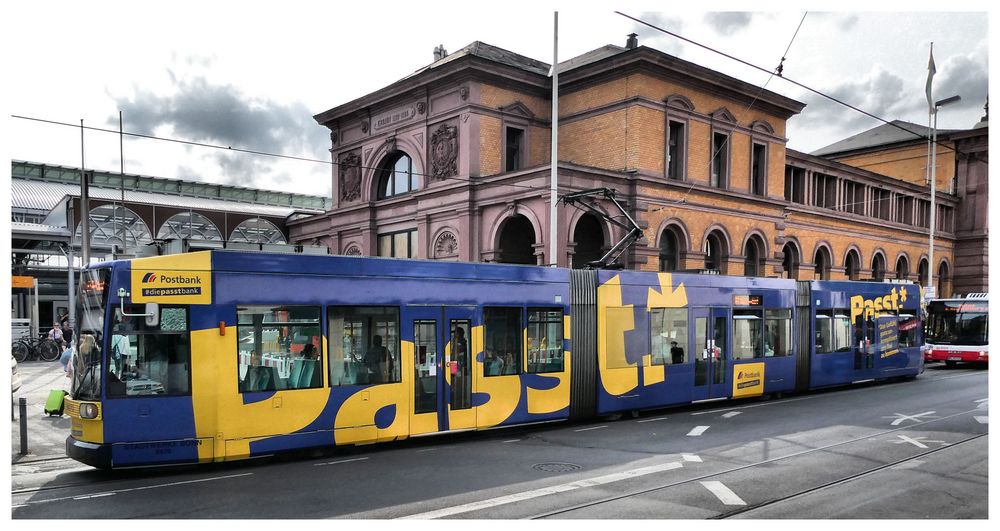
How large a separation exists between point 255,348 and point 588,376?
602cm

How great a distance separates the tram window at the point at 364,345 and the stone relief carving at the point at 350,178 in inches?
987

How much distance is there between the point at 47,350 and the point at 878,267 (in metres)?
42.3

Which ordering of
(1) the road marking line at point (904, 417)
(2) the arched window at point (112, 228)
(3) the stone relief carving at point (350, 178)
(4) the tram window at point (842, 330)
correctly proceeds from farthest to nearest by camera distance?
(3) the stone relief carving at point (350, 178), (2) the arched window at point (112, 228), (4) the tram window at point (842, 330), (1) the road marking line at point (904, 417)

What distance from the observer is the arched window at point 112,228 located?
113 ft

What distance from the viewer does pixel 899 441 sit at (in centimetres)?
1169

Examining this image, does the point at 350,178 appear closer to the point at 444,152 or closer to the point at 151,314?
the point at 444,152

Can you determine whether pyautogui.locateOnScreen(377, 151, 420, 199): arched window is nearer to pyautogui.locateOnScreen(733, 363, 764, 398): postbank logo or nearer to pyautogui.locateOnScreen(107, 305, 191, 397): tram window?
pyautogui.locateOnScreen(733, 363, 764, 398): postbank logo

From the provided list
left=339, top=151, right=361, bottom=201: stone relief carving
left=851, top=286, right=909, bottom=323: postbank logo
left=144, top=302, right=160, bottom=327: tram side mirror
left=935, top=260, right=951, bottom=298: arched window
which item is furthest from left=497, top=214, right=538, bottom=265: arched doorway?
left=935, top=260, right=951, bottom=298: arched window

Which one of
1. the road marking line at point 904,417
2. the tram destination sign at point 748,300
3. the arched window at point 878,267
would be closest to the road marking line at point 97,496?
the tram destination sign at point 748,300

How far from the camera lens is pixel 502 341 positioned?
12219 mm

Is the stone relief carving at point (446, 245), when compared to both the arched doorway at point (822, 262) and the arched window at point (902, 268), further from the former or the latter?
the arched window at point (902, 268)

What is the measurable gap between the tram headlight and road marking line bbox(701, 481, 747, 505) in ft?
23.6

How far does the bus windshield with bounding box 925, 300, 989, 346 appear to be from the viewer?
26.8 meters

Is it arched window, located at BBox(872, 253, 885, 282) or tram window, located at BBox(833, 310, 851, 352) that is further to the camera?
arched window, located at BBox(872, 253, 885, 282)
